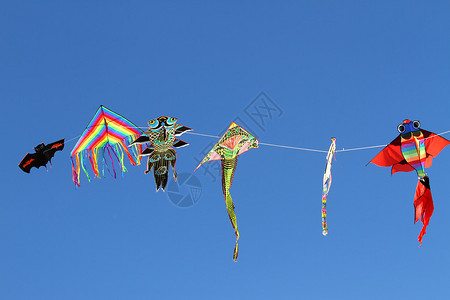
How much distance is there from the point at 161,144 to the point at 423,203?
668 centimetres

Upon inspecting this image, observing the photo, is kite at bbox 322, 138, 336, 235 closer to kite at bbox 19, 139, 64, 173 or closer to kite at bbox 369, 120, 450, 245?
kite at bbox 369, 120, 450, 245

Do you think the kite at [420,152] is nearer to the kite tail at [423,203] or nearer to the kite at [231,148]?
the kite tail at [423,203]

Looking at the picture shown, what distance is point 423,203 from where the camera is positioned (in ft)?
59.2

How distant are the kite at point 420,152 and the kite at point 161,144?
540 cm

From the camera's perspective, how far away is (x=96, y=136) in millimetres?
19844

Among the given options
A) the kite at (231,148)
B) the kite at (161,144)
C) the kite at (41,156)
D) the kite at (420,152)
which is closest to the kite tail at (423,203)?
the kite at (420,152)

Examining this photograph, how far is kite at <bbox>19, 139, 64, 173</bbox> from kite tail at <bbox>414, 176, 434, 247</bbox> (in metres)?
9.37

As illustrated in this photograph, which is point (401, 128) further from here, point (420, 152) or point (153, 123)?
point (153, 123)

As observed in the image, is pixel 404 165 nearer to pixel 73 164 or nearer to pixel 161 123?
pixel 161 123

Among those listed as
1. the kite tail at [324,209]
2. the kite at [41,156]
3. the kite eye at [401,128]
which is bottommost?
the kite tail at [324,209]

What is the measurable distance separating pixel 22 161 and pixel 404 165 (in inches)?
395

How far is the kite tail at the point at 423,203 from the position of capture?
18.0m

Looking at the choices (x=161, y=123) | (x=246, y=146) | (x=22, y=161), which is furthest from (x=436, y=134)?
(x=22, y=161)

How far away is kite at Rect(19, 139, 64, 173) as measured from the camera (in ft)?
64.8
